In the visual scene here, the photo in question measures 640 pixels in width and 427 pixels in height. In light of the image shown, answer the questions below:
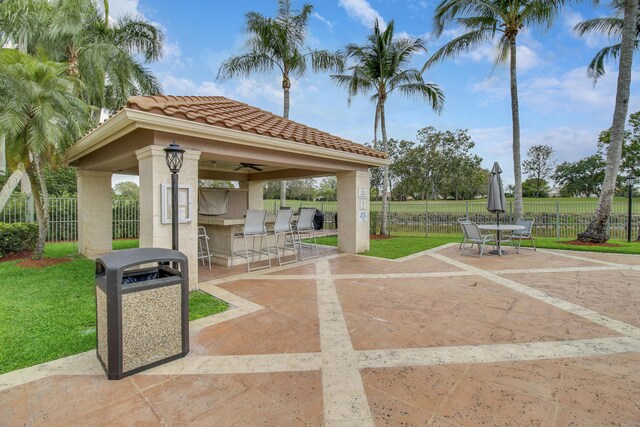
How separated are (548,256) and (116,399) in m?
10.5

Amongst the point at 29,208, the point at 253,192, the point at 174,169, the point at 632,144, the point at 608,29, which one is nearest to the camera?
the point at 174,169

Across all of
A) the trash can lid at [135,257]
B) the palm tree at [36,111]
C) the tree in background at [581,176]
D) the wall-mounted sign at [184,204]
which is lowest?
the trash can lid at [135,257]

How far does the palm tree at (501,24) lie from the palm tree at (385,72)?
128cm

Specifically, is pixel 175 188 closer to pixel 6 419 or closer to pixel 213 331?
pixel 213 331

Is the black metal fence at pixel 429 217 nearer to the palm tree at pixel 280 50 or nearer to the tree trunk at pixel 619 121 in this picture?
the tree trunk at pixel 619 121

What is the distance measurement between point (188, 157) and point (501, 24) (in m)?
13.7

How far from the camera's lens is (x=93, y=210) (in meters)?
9.20

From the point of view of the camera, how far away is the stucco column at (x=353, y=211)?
9.41 meters

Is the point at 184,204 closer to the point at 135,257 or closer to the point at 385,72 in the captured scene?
the point at 135,257

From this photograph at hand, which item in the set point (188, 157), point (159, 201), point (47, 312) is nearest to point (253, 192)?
point (188, 157)

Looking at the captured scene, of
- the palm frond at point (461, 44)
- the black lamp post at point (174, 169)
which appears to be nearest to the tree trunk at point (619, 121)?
the palm frond at point (461, 44)

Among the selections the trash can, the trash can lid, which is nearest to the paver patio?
the trash can

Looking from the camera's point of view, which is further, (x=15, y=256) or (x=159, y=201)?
(x=15, y=256)

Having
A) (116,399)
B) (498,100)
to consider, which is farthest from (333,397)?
(498,100)
